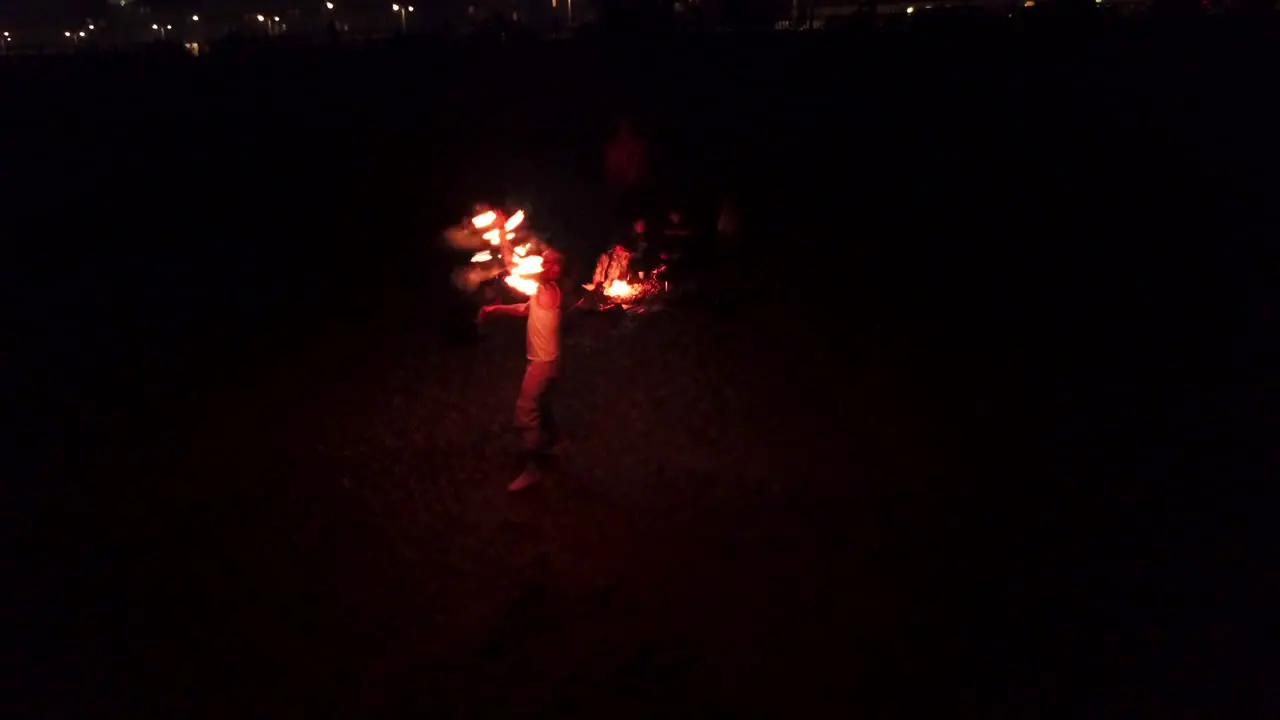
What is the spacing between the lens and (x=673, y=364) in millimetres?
9586

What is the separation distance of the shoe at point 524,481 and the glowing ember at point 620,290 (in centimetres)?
399

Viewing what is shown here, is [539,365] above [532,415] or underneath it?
above

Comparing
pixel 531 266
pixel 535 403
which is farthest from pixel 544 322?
pixel 535 403

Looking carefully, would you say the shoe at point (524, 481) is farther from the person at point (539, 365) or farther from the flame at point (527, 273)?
the flame at point (527, 273)

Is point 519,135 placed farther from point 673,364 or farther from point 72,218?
point 673,364

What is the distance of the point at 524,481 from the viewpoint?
23.5 feet

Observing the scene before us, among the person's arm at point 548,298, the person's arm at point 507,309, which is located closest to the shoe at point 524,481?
the person's arm at point 507,309

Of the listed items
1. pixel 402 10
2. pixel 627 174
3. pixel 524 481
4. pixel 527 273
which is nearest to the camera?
pixel 527 273

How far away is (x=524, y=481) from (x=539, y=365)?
0.99m

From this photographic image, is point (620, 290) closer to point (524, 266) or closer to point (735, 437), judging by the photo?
point (735, 437)

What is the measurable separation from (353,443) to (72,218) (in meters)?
14.2

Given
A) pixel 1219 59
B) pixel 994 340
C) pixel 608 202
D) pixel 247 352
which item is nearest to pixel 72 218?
pixel 247 352

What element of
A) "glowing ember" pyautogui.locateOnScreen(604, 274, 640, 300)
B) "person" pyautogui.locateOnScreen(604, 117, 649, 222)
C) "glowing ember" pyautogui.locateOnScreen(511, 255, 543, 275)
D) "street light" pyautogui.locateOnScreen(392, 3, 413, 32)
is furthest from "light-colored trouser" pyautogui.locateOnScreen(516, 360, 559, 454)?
"street light" pyautogui.locateOnScreen(392, 3, 413, 32)

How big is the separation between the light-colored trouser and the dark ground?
1.41 ft
